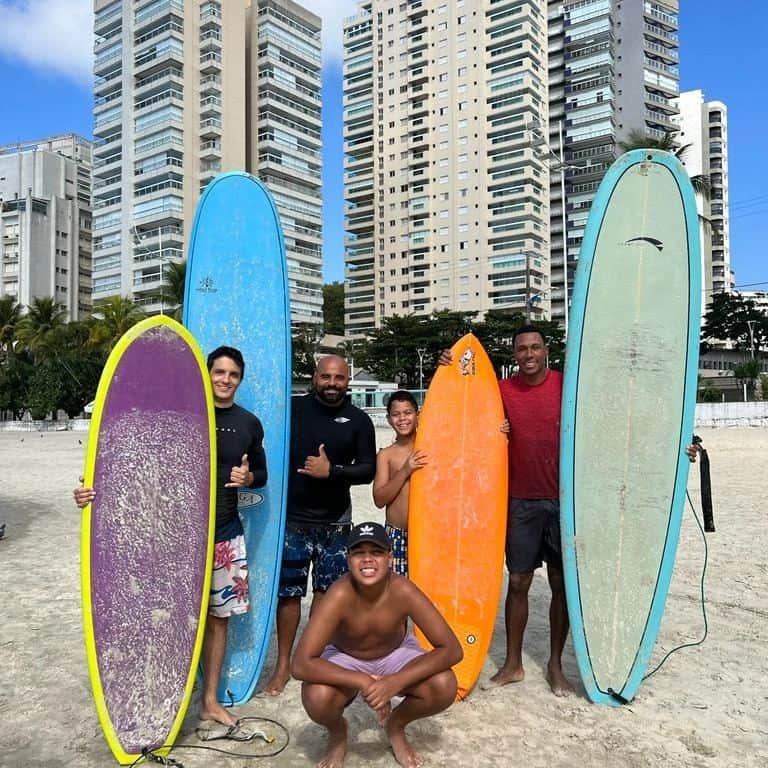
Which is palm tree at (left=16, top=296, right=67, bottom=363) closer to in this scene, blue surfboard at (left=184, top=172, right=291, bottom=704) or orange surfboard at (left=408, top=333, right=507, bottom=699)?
blue surfboard at (left=184, top=172, right=291, bottom=704)

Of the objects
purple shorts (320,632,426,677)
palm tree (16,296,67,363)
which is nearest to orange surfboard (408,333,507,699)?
purple shorts (320,632,426,677)

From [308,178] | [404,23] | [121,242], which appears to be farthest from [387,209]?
[121,242]

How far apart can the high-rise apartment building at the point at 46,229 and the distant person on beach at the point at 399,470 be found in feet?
228

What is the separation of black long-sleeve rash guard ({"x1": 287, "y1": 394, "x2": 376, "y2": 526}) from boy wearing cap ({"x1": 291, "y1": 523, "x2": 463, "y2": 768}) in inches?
27.4

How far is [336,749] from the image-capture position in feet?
8.08

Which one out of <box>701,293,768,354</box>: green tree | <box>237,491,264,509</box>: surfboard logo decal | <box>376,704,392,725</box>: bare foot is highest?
<box>701,293,768,354</box>: green tree

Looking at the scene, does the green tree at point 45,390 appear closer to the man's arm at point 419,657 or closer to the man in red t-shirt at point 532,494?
the man in red t-shirt at point 532,494

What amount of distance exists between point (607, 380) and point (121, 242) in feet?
182

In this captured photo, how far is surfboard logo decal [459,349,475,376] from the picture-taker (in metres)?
3.61

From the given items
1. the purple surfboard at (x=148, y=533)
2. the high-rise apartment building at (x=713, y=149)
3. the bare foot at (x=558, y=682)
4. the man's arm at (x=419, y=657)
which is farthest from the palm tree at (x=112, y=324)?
the high-rise apartment building at (x=713, y=149)

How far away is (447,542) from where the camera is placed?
3352mm

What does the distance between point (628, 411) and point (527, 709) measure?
1.47 m

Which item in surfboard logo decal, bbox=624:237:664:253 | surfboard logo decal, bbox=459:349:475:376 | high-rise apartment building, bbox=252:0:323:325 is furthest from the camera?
high-rise apartment building, bbox=252:0:323:325

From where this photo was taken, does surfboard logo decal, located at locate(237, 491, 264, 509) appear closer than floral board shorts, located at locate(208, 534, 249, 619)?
No
